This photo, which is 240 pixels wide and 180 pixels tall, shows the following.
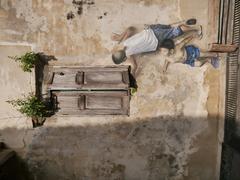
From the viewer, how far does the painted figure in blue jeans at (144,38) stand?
5.86 metres

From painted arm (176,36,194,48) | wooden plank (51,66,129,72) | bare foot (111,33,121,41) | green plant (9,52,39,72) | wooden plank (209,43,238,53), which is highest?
bare foot (111,33,121,41)

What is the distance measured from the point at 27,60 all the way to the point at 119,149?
2.13 meters

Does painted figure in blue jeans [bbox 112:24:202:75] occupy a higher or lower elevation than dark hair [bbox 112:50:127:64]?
higher

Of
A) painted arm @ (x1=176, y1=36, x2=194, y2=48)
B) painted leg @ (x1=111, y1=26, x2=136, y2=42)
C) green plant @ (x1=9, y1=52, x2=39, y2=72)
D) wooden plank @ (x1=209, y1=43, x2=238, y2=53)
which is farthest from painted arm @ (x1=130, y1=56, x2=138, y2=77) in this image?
green plant @ (x1=9, y1=52, x2=39, y2=72)

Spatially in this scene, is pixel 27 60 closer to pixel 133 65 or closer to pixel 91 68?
pixel 91 68

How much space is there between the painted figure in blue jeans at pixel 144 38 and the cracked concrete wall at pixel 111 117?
12cm

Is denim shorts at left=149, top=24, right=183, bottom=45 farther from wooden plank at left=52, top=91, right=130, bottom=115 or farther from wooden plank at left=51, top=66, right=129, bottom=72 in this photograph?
wooden plank at left=52, top=91, right=130, bottom=115

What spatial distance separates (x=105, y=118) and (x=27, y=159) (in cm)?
153

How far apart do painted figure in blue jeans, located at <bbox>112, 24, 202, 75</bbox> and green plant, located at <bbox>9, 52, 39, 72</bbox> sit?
129 cm

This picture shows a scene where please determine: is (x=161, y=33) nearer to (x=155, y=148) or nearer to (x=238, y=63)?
(x=238, y=63)

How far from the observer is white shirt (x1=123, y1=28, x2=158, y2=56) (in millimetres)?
5859

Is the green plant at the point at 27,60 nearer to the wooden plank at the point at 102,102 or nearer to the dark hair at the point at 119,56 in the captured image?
the wooden plank at the point at 102,102

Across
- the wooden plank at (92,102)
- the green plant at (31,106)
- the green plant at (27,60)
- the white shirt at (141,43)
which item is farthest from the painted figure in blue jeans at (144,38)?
the green plant at (31,106)

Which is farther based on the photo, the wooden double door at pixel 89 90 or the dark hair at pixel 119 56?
the dark hair at pixel 119 56
